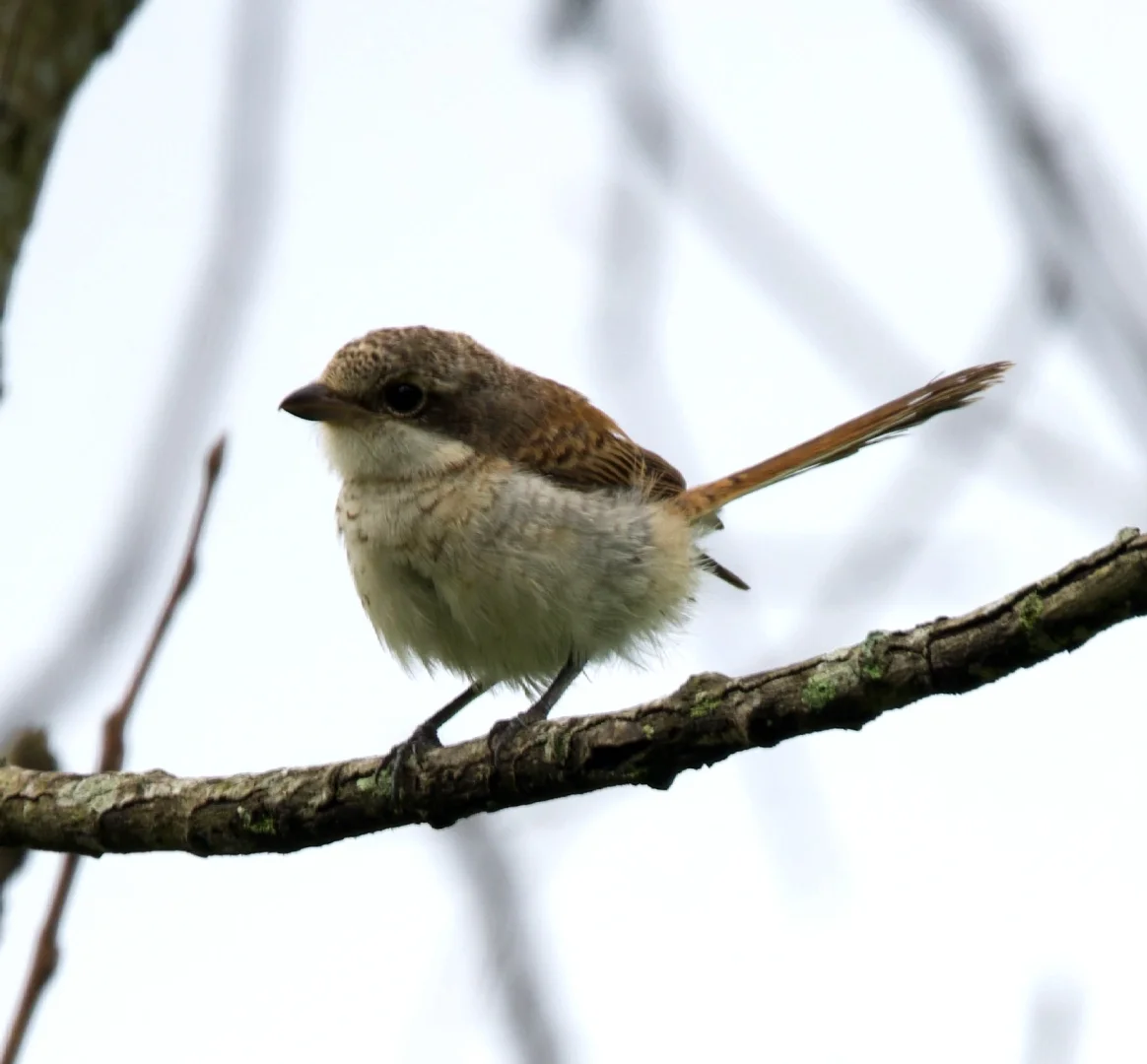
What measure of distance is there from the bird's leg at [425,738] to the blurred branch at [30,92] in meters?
1.36

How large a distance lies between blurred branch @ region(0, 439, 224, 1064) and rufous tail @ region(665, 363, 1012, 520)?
2.25 metres

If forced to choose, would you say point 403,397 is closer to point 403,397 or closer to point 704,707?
point 403,397

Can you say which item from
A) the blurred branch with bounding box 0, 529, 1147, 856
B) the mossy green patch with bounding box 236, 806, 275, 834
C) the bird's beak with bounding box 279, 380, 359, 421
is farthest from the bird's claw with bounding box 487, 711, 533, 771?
the bird's beak with bounding box 279, 380, 359, 421

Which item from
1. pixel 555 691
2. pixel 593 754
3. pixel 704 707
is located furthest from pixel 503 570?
pixel 704 707

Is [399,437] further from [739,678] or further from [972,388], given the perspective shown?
[739,678]

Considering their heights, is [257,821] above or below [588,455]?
below

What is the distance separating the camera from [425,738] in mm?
4262

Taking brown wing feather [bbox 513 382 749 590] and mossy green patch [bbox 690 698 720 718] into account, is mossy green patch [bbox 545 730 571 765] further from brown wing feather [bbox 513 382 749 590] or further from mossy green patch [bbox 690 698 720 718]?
brown wing feather [bbox 513 382 749 590]

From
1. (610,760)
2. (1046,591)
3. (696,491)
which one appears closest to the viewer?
(1046,591)

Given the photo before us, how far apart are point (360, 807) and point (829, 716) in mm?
1295

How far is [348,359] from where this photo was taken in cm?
517

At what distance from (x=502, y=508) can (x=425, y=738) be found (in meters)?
0.79

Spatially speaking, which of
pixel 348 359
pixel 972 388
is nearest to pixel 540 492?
pixel 348 359

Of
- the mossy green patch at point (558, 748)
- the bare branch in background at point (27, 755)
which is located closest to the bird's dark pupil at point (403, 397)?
the mossy green patch at point (558, 748)
